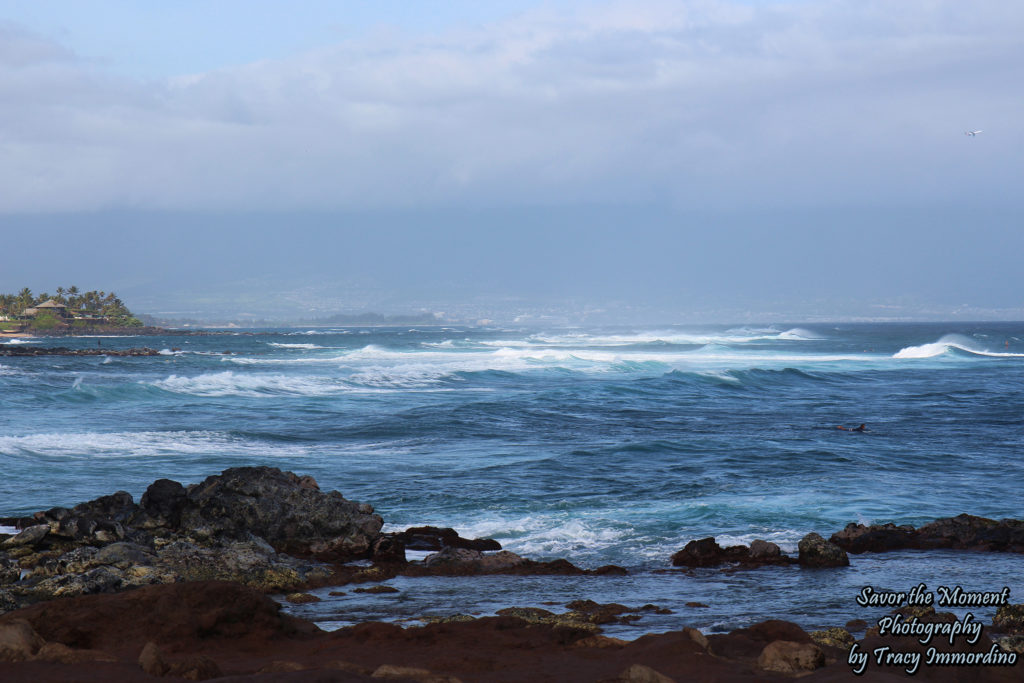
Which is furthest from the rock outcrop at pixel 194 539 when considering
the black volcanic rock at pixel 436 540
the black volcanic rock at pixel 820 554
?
the black volcanic rock at pixel 820 554

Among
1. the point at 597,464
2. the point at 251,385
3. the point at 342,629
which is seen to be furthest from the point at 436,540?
the point at 251,385

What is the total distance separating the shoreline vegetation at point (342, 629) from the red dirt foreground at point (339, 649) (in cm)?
2

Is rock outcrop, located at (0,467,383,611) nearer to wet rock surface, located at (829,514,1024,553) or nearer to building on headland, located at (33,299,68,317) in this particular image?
wet rock surface, located at (829,514,1024,553)

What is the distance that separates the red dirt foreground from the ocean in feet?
3.42

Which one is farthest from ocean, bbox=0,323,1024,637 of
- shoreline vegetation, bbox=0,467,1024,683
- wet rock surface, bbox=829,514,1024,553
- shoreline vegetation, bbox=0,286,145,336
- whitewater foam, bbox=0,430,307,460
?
shoreline vegetation, bbox=0,286,145,336

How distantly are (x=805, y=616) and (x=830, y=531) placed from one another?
4572 mm

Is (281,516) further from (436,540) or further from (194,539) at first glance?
(436,540)

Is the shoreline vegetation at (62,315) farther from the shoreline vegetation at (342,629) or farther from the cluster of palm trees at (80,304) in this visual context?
the shoreline vegetation at (342,629)

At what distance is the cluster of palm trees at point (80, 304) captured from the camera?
486ft

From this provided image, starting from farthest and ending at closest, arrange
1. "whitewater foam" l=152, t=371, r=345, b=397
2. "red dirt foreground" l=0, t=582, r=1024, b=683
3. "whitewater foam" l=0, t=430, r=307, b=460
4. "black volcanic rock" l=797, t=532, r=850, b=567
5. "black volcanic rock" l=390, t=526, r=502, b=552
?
"whitewater foam" l=152, t=371, r=345, b=397
"whitewater foam" l=0, t=430, r=307, b=460
"black volcanic rock" l=390, t=526, r=502, b=552
"black volcanic rock" l=797, t=532, r=850, b=567
"red dirt foreground" l=0, t=582, r=1024, b=683

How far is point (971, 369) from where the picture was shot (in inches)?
2014

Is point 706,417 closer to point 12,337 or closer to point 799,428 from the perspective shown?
point 799,428

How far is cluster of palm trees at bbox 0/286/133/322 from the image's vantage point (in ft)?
486

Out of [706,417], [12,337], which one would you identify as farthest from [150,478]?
[12,337]
